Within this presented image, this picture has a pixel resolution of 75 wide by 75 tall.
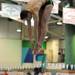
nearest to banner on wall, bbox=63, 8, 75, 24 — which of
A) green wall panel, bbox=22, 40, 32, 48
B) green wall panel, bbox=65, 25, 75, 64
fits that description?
green wall panel, bbox=22, 40, 32, 48

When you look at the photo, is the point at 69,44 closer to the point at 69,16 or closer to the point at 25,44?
the point at 25,44

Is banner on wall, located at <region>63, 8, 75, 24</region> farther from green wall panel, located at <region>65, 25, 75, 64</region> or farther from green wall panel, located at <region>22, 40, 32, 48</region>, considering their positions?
green wall panel, located at <region>65, 25, 75, 64</region>

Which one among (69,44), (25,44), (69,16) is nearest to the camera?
(69,16)

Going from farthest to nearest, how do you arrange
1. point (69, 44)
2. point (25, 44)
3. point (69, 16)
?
point (69, 44) < point (25, 44) < point (69, 16)

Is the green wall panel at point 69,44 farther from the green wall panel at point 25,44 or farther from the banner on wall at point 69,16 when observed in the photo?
the banner on wall at point 69,16

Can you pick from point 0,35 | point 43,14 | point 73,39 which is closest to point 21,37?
point 0,35

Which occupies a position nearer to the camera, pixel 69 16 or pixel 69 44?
pixel 69 16

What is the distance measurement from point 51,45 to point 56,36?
0.73ft

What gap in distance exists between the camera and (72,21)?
2838 millimetres

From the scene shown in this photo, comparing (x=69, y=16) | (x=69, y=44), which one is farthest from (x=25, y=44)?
(x=69, y=16)

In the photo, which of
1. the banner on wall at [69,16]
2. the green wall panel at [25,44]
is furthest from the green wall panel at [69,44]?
the banner on wall at [69,16]

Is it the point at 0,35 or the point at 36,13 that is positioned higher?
the point at 36,13

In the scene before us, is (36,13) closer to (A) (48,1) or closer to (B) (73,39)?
(A) (48,1)

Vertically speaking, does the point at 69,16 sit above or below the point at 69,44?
above
